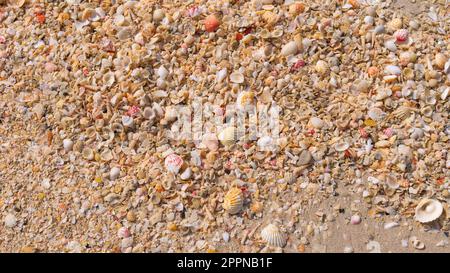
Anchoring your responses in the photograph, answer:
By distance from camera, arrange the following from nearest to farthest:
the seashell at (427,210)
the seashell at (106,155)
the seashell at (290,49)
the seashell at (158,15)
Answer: the seashell at (427,210), the seashell at (106,155), the seashell at (290,49), the seashell at (158,15)

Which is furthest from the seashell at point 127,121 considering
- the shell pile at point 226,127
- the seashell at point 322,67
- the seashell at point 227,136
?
the seashell at point 322,67

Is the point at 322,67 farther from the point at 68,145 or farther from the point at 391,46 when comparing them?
the point at 68,145

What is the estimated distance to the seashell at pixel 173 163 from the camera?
2381 millimetres

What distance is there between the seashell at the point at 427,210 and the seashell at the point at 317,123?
53cm

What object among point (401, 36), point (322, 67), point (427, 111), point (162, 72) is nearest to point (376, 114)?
point (427, 111)

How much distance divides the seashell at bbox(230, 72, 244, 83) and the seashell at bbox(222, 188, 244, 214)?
0.54 meters

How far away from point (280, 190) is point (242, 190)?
165mm

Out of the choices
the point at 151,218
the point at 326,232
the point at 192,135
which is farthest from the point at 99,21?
the point at 326,232

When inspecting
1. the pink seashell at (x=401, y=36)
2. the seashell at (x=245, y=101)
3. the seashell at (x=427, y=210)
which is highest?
the pink seashell at (x=401, y=36)

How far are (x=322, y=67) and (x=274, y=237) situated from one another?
2.77 ft

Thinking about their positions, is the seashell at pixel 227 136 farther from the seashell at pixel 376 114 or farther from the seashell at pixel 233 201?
the seashell at pixel 376 114

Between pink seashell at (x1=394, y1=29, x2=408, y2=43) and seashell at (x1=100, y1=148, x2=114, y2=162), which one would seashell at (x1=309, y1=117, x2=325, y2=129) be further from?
seashell at (x1=100, y1=148, x2=114, y2=162)

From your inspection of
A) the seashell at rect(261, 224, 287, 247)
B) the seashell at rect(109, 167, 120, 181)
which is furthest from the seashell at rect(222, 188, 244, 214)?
the seashell at rect(109, 167, 120, 181)

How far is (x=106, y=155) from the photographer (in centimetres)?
249
